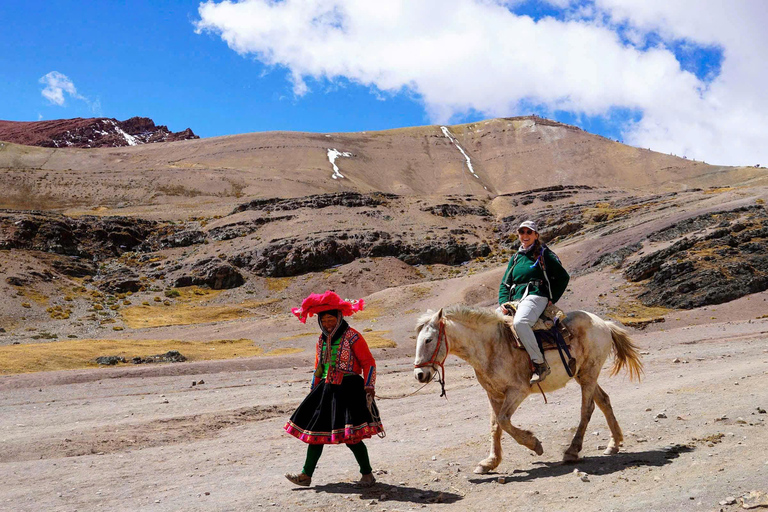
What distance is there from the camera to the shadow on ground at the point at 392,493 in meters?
6.97

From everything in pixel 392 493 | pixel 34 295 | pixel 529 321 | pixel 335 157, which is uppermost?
pixel 335 157

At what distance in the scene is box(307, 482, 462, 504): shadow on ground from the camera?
6973 millimetres

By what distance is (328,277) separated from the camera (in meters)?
72.2

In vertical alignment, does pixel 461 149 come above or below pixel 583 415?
above

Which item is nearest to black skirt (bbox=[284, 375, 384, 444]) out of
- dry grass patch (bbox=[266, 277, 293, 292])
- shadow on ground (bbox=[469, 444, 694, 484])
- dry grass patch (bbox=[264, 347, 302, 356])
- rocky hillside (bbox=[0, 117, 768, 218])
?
shadow on ground (bbox=[469, 444, 694, 484])

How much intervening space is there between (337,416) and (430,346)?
4.63 feet

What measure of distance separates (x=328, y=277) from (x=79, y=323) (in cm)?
2738

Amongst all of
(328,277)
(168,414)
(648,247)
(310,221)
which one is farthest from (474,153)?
(168,414)

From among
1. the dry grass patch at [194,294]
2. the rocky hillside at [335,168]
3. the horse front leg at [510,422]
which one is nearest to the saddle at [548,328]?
the horse front leg at [510,422]

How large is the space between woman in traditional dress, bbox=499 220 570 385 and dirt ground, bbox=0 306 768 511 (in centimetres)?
160

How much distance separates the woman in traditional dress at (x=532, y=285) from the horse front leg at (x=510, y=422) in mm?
318

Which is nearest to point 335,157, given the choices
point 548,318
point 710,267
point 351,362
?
point 710,267

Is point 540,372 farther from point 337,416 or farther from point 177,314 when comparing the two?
point 177,314

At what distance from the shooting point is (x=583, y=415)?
8.45m
